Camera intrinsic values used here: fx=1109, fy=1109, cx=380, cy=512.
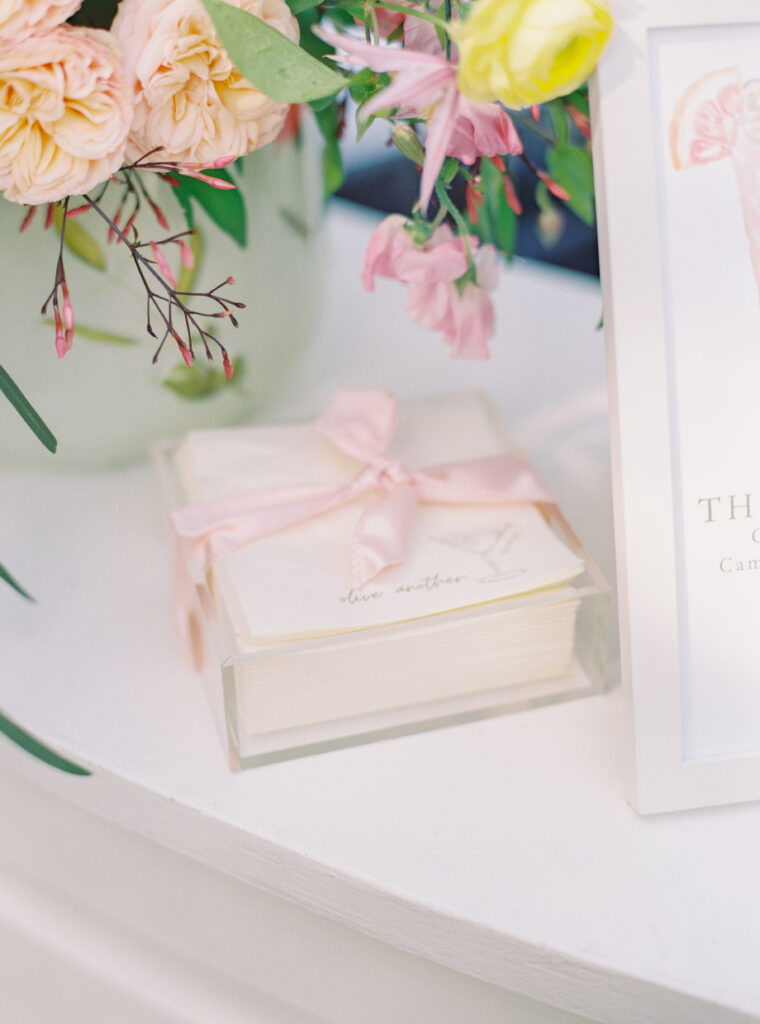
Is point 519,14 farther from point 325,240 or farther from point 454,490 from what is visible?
point 325,240

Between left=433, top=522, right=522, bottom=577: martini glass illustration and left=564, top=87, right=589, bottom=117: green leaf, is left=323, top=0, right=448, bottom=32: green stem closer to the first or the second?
left=564, top=87, right=589, bottom=117: green leaf

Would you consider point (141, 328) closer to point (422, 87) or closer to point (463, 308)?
point (463, 308)

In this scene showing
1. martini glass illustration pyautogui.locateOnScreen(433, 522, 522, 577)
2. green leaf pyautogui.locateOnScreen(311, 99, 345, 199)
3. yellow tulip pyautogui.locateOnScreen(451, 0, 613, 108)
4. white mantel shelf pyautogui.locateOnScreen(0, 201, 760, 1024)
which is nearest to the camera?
yellow tulip pyautogui.locateOnScreen(451, 0, 613, 108)

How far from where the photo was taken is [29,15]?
1.39ft

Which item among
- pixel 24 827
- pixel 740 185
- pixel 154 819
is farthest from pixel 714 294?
pixel 24 827

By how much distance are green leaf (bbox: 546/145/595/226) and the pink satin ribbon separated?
187mm

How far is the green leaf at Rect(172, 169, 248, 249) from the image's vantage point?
62 centimetres

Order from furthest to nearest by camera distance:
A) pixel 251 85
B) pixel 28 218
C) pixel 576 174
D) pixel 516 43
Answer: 1. pixel 576 174
2. pixel 28 218
3. pixel 251 85
4. pixel 516 43

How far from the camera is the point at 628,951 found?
45cm

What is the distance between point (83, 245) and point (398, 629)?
295mm

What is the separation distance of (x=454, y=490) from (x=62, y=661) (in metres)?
0.24

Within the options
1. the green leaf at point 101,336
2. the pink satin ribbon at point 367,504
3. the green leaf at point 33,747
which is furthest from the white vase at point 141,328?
the green leaf at point 33,747

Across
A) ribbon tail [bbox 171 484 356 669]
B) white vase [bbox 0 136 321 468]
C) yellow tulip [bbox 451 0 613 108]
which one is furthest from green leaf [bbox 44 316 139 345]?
yellow tulip [bbox 451 0 613 108]

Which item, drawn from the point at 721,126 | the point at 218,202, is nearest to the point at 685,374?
the point at 721,126
